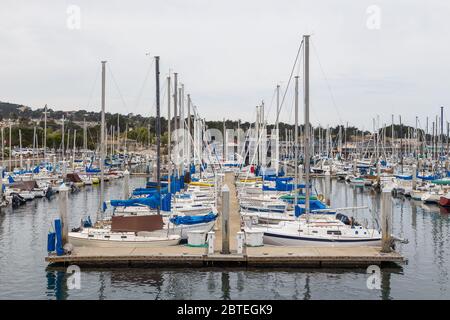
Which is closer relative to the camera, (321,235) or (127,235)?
(321,235)

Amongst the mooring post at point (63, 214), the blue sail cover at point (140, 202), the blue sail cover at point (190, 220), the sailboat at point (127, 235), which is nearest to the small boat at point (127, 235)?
the sailboat at point (127, 235)

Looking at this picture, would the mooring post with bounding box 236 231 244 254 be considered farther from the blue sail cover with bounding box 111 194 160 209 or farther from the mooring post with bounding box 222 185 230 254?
the blue sail cover with bounding box 111 194 160 209

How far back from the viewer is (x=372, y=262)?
1024 inches

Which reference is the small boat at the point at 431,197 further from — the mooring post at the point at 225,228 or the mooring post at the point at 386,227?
the mooring post at the point at 225,228

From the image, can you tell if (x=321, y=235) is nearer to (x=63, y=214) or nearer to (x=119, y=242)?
(x=119, y=242)

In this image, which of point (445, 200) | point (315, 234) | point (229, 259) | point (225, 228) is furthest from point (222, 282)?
point (445, 200)

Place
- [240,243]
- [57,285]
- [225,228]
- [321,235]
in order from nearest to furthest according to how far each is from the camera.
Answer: [57,285] → [225,228] → [240,243] → [321,235]

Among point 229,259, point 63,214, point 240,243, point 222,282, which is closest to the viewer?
point 222,282

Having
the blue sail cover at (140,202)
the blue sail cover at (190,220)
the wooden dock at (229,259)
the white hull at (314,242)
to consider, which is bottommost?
the wooden dock at (229,259)

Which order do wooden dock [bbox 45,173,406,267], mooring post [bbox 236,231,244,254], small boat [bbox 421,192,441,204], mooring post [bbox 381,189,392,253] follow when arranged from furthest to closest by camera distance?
small boat [bbox 421,192,441,204] < mooring post [bbox 381,189,392,253] < mooring post [bbox 236,231,244,254] < wooden dock [bbox 45,173,406,267]

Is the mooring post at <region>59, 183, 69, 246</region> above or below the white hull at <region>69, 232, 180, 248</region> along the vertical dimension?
above

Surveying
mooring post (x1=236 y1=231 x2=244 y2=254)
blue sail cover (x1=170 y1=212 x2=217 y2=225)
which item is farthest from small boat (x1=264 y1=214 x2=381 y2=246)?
blue sail cover (x1=170 y1=212 x2=217 y2=225)

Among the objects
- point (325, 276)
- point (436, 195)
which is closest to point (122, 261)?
point (325, 276)
